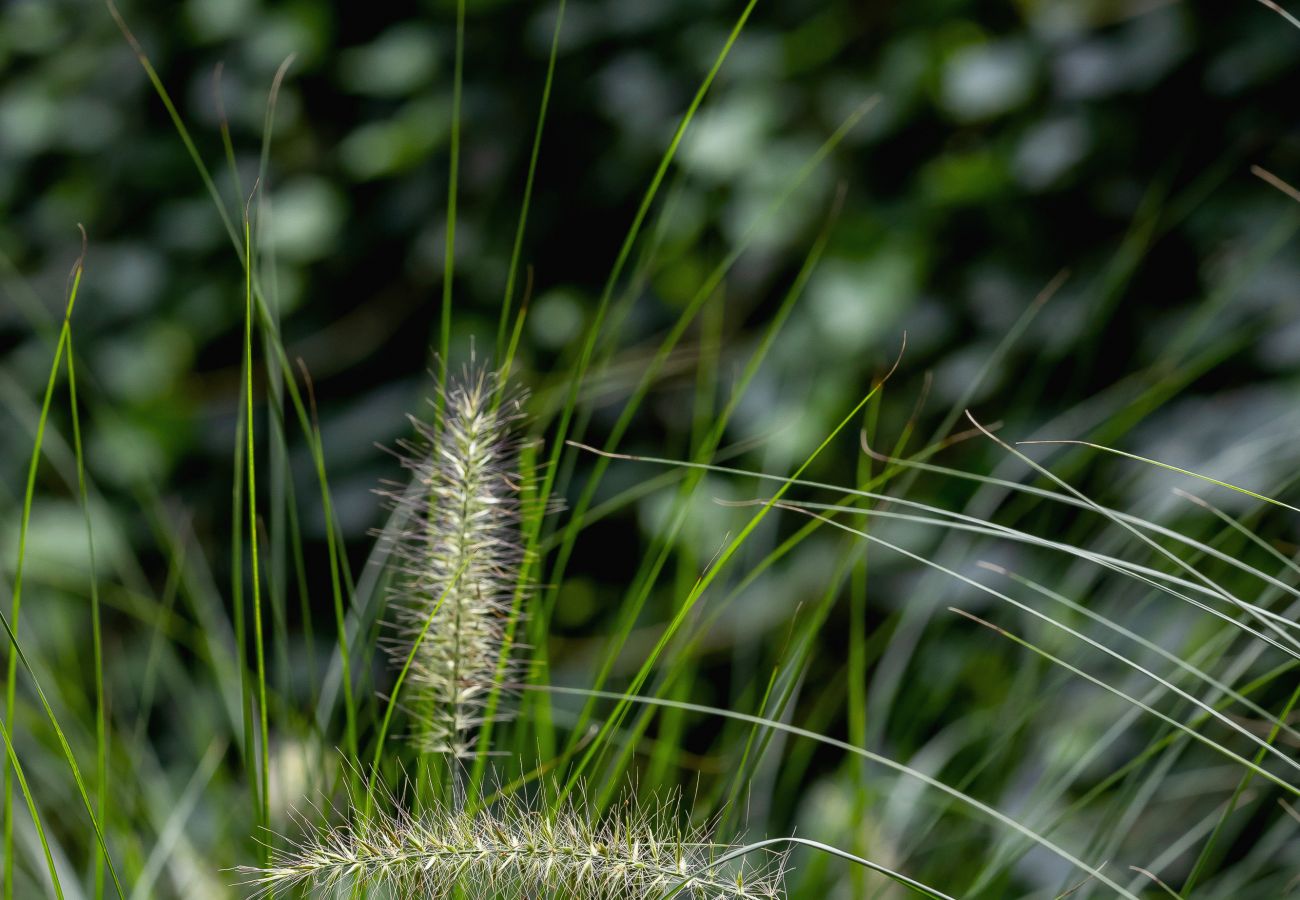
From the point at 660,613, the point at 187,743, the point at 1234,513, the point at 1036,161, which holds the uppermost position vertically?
the point at 1036,161

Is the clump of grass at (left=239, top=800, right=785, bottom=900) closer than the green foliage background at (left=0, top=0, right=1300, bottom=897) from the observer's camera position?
Yes

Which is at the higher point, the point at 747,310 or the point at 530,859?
the point at 747,310

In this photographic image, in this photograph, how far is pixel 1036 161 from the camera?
3.39ft

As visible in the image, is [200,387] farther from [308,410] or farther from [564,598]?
[564,598]

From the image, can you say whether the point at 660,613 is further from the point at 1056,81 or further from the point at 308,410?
the point at 1056,81

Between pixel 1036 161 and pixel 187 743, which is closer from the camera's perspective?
pixel 1036 161

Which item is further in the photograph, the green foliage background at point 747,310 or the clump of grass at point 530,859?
the green foliage background at point 747,310

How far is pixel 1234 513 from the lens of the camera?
0.94 m

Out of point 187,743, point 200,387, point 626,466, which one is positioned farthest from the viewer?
point 200,387

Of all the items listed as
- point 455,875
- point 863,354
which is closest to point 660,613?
point 863,354

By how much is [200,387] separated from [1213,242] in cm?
113

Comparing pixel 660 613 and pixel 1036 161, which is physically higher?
pixel 1036 161

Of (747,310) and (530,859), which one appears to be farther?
(747,310)

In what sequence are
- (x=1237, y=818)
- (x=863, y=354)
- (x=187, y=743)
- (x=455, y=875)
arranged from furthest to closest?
(x=187, y=743) < (x=863, y=354) < (x=1237, y=818) < (x=455, y=875)
